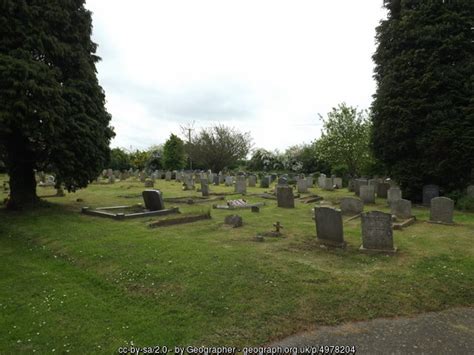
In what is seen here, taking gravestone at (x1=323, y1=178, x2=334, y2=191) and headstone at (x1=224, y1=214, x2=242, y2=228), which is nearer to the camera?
headstone at (x1=224, y1=214, x2=242, y2=228)

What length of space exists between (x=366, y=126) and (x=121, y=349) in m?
28.0

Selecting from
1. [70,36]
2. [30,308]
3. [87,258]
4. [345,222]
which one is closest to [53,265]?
[87,258]

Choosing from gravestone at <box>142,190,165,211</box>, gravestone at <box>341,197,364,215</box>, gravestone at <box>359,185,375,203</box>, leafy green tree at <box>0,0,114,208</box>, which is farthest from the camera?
gravestone at <box>359,185,375,203</box>

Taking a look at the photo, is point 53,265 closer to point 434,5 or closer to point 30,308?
point 30,308

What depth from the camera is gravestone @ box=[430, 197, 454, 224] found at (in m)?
12.0

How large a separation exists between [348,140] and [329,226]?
21.4m

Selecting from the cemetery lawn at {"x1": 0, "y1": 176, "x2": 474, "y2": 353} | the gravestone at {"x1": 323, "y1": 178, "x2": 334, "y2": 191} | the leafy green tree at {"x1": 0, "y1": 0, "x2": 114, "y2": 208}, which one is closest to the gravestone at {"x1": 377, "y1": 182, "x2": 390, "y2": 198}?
the gravestone at {"x1": 323, "y1": 178, "x2": 334, "y2": 191}

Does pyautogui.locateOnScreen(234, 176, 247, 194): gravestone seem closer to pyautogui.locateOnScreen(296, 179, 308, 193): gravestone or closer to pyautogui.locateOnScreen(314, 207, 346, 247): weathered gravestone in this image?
pyautogui.locateOnScreen(296, 179, 308, 193): gravestone

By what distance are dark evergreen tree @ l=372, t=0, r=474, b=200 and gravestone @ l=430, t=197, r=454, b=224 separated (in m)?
5.32

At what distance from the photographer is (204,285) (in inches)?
249

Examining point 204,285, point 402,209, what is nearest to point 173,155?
point 402,209

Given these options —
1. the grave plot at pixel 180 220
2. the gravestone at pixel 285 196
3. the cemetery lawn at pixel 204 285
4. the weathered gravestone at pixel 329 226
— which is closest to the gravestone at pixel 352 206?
the gravestone at pixel 285 196

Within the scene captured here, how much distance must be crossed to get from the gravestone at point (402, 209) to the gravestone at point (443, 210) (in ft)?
2.88

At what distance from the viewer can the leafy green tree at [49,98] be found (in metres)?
12.0
